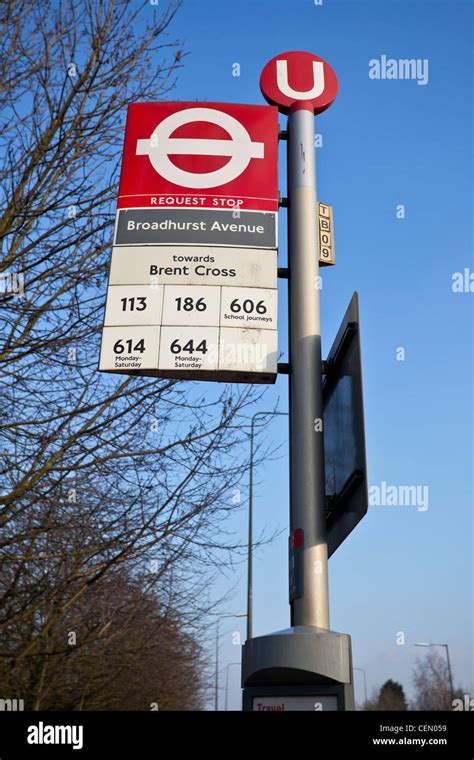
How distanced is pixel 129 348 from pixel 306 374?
1.16 m

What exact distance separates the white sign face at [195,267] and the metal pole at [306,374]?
22cm

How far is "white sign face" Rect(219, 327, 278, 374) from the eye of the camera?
5.00 metres

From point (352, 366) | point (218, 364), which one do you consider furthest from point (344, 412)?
point (218, 364)

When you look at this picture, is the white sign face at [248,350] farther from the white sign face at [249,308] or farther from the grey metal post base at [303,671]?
the grey metal post base at [303,671]

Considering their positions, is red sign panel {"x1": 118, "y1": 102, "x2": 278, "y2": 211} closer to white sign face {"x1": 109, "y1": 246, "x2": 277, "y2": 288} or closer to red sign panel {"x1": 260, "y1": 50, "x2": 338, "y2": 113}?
red sign panel {"x1": 260, "y1": 50, "x2": 338, "y2": 113}

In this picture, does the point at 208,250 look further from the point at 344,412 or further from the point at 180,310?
the point at 344,412

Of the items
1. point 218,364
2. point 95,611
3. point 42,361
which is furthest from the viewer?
point 95,611

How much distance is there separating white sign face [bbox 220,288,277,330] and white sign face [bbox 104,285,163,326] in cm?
44

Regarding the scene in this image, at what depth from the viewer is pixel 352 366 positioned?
4262mm

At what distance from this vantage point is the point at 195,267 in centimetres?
531

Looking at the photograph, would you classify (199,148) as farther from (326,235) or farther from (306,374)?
(306,374)

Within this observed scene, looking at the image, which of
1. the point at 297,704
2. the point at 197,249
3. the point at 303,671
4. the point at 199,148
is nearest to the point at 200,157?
the point at 199,148

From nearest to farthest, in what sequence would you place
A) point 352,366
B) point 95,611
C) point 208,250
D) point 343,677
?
point 343,677 → point 352,366 → point 208,250 → point 95,611
